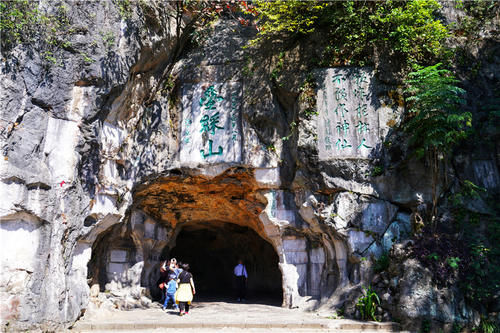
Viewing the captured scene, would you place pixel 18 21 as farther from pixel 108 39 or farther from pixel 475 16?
pixel 475 16

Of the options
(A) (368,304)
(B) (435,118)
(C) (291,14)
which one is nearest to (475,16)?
(B) (435,118)

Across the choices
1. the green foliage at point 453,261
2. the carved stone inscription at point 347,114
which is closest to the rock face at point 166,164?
the carved stone inscription at point 347,114

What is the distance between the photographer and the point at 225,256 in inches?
656

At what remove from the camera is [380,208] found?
895 cm

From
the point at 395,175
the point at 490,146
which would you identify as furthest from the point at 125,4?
the point at 490,146

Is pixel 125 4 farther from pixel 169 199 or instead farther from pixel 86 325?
pixel 86 325

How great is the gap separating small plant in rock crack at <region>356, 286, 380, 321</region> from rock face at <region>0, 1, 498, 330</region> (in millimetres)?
301

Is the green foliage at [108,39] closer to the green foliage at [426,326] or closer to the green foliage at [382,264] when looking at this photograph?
the green foliage at [382,264]

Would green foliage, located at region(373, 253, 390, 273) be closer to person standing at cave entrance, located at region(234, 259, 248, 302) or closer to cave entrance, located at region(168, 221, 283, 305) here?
person standing at cave entrance, located at region(234, 259, 248, 302)

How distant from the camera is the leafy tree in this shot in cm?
807

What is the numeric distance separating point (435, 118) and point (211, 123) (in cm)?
515

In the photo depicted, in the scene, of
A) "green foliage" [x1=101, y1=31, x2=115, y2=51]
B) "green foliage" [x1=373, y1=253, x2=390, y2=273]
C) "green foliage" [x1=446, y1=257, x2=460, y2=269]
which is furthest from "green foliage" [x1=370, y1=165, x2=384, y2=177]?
"green foliage" [x1=101, y1=31, x2=115, y2=51]

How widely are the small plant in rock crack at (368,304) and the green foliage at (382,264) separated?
56 cm

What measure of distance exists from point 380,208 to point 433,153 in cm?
170
